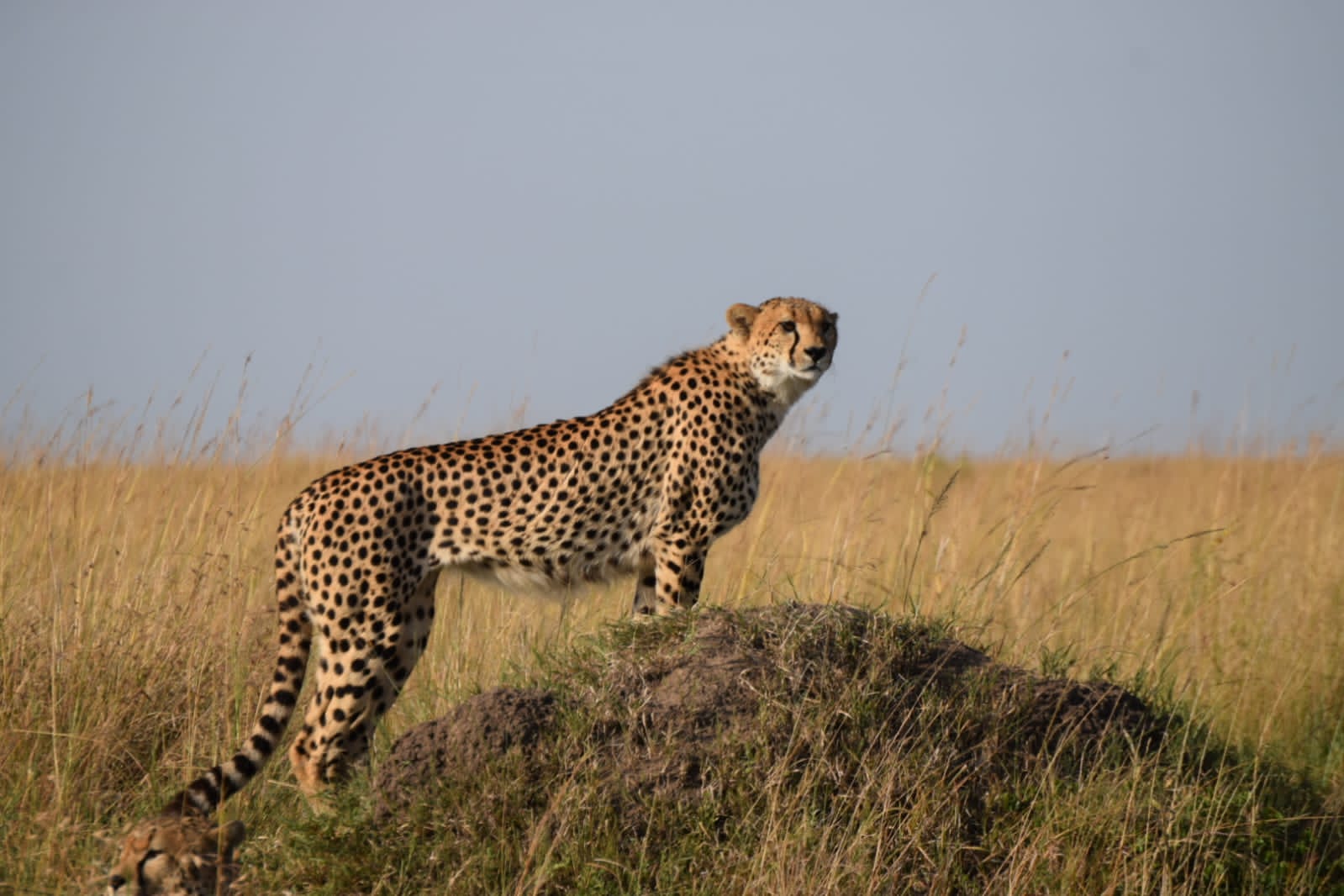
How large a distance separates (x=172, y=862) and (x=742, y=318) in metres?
3.23

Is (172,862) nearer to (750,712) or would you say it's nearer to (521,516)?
(750,712)

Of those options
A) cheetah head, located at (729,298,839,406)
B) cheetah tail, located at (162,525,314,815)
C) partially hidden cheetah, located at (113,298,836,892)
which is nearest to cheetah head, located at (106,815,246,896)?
cheetah tail, located at (162,525,314,815)

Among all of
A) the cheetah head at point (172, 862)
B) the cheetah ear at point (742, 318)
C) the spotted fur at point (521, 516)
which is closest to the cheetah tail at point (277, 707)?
the spotted fur at point (521, 516)

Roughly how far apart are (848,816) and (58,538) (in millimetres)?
4313

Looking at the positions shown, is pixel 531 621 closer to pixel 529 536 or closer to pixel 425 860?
pixel 529 536

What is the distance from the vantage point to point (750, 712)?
160 inches

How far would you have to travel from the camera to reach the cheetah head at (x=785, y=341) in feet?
18.4

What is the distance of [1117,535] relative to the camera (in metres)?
11.6

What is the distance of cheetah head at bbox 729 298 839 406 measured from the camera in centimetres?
561

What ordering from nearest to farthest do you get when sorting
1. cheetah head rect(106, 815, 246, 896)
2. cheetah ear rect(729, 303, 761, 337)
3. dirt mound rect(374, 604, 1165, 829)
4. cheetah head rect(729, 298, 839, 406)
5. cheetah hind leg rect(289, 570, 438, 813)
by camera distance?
cheetah head rect(106, 815, 246, 896) → dirt mound rect(374, 604, 1165, 829) → cheetah hind leg rect(289, 570, 438, 813) → cheetah head rect(729, 298, 839, 406) → cheetah ear rect(729, 303, 761, 337)

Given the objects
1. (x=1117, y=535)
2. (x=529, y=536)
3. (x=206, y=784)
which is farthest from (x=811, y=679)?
(x=1117, y=535)

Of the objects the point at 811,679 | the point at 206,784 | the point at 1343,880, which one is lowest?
the point at 206,784

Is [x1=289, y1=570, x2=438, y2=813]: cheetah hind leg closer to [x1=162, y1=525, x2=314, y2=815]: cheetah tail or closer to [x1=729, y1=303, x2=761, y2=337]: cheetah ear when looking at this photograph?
[x1=162, y1=525, x2=314, y2=815]: cheetah tail

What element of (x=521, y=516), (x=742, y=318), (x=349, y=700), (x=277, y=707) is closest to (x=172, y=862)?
(x=277, y=707)
